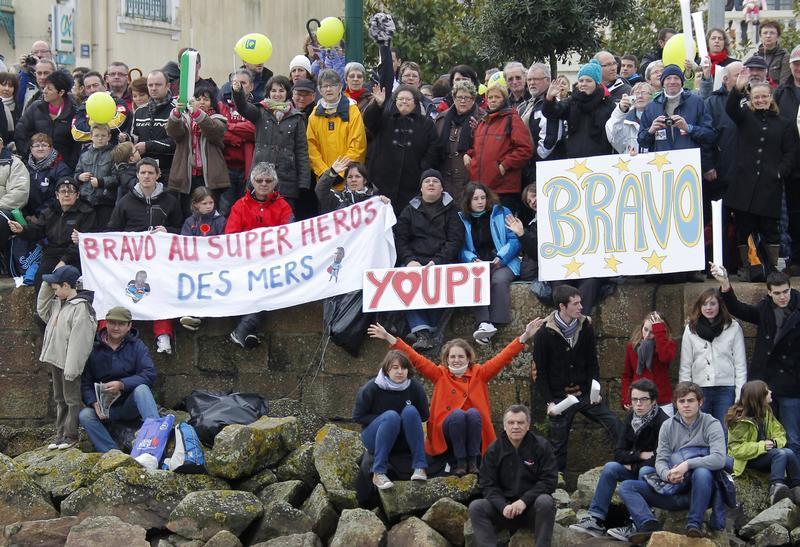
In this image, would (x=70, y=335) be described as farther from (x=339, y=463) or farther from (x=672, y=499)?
(x=672, y=499)

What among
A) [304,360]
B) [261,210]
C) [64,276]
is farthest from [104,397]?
[261,210]

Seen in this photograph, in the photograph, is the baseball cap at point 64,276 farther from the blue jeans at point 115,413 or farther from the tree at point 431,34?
the tree at point 431,34

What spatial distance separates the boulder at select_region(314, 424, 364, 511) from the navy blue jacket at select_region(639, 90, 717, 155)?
3.67 metres

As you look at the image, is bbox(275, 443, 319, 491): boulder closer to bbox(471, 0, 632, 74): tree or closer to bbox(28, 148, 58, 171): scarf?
bbox(28, 148, 58, 171): scarf

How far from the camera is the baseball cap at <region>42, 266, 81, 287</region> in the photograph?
44.3 ft

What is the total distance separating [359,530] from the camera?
11641mm

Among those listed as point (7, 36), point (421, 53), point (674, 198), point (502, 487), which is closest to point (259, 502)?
point (502, 487)

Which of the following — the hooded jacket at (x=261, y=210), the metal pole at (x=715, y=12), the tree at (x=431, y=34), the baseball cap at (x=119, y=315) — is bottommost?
the baseball cap at (x=119, y=315)

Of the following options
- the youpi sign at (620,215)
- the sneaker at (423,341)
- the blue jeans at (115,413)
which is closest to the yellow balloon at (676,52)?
the youpi sign at (620,215)

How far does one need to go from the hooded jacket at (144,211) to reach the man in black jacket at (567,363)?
390cm

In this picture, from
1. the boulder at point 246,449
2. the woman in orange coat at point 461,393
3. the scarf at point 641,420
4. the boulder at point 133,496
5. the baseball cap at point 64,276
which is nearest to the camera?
the scarf at point 641,420

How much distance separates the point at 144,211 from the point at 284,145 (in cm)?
145

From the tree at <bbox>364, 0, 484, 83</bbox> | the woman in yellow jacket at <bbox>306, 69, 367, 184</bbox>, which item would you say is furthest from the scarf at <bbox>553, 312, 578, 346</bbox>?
the tree at <bbox>364, 0, 484, 83</bbox>

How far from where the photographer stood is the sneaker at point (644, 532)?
11.2 m
